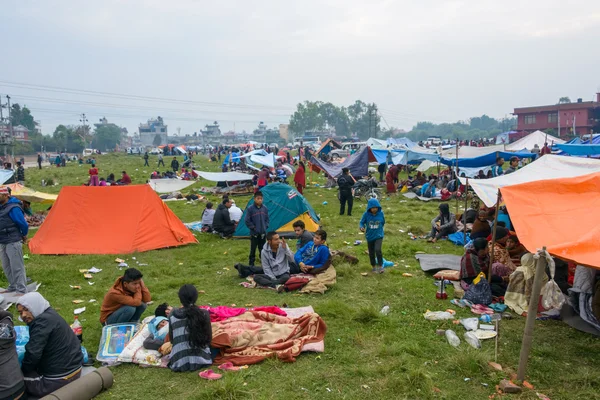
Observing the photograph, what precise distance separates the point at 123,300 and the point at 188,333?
50.1 inches

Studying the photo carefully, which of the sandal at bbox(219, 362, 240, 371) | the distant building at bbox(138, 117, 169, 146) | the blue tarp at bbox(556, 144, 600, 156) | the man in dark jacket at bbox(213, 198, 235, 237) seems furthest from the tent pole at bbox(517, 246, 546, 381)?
the distant building at bbox(138, 117, 169, 146)

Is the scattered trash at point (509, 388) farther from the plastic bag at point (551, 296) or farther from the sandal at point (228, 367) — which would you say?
the sandal at point (228, 367)

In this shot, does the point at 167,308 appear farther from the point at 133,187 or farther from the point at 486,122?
the point at 486,122

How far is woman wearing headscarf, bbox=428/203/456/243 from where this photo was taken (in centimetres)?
1141

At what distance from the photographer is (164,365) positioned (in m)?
5.34

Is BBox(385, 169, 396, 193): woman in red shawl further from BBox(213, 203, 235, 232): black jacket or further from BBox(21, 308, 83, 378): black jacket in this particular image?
BBox(21, 308, 83, 378): black jacket

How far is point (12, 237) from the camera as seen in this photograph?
7.45 meters

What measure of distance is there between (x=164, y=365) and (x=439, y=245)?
24.8 feet

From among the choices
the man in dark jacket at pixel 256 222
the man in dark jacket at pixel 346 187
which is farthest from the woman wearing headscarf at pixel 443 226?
the man in dark jacket at pixel 256 222

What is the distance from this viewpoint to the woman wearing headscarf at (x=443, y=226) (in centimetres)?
1141

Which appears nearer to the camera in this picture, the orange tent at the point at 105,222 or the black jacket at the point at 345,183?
the orange tent at the point at 105,222

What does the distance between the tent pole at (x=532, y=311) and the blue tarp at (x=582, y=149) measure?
13768mm

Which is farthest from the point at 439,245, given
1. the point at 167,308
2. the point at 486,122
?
the point at 486,122

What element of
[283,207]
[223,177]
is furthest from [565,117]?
[283,207]
